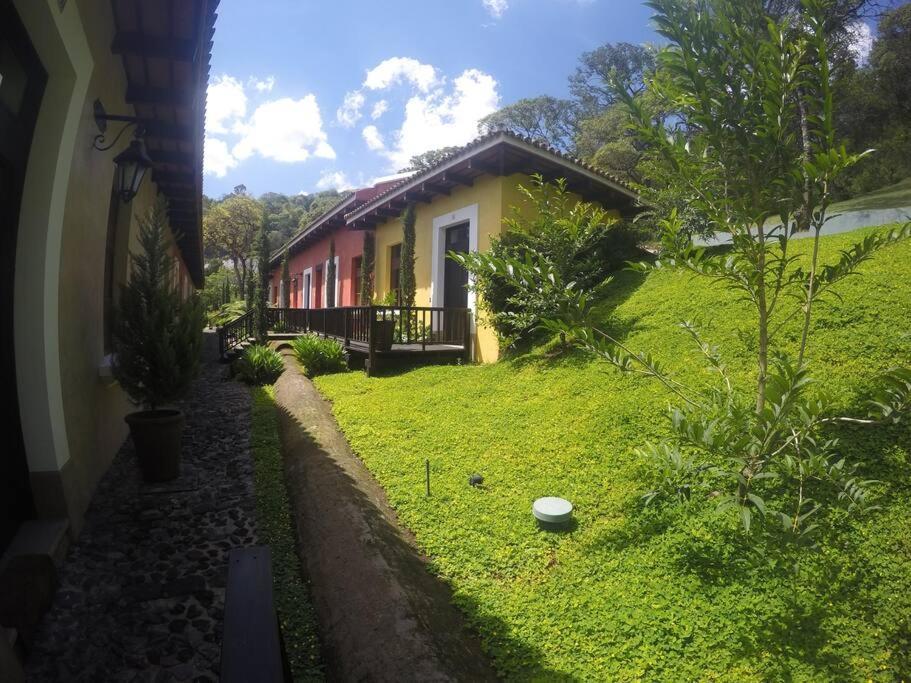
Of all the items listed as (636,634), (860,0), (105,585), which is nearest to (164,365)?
(105,585)

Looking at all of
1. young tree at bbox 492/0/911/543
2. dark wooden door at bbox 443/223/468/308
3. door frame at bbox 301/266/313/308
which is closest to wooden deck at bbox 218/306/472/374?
dark wooden door at bbox 443/223/468/308

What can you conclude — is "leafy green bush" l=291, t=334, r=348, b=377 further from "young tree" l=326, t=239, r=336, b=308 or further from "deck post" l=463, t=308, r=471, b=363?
"young tree" l=326, t=239, r=336, b=308

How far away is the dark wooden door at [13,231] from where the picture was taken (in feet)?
7.88

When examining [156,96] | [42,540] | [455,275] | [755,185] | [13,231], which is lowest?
[42,540]

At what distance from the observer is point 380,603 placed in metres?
2.46

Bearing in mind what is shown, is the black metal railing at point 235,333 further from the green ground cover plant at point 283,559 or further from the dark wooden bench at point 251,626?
the dark wooden bench at point 251,626

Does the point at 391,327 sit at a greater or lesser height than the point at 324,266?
lesser

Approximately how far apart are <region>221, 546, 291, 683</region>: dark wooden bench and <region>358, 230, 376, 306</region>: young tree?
37.2 feet

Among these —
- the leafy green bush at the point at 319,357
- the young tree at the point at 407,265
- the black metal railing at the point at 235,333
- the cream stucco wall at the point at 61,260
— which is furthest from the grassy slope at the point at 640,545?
the black metal railing at the point at 235,333

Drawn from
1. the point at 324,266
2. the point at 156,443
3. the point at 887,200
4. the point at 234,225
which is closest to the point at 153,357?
the point at 156,443

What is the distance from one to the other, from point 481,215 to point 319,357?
4.00 m

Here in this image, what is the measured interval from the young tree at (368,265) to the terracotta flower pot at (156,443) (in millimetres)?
9081

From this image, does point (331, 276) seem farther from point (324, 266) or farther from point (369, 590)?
point (369, 590)

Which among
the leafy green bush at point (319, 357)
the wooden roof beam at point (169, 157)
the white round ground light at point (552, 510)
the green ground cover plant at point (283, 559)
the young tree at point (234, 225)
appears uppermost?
the young tree at point (234, 225)
